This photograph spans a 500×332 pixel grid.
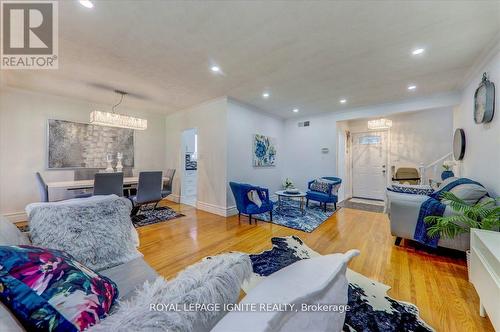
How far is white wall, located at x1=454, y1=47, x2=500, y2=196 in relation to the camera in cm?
230

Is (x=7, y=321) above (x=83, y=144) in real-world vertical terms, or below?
below

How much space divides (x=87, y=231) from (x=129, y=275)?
16.5 inches

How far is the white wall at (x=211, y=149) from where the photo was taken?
14.0 feet

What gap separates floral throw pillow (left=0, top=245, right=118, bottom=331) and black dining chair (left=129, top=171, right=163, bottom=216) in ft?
10.6

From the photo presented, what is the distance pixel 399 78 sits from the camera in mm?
3189

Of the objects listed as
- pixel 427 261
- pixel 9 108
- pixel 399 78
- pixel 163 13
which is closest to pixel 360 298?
pixel 427 261

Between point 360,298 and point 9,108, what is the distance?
6118mm

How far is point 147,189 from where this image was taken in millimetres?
3855

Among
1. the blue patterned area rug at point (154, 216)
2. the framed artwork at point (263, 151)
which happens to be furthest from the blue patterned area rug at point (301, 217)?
the blue patterned area rug at point (154, 216)

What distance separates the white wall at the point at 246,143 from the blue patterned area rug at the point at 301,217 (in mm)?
910

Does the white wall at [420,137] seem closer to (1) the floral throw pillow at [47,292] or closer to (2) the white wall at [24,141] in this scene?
(1) the floral throw pillow at [47,292]

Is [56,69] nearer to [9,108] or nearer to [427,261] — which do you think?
[9,108]

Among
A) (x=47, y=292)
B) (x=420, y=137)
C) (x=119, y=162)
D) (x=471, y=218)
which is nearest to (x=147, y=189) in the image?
(x=119, y=162)

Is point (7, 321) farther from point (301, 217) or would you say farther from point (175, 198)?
point (175, 198)
